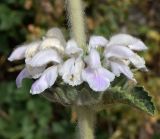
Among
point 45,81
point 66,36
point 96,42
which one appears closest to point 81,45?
point 96,42

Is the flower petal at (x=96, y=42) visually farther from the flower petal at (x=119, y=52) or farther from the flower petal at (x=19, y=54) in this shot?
the flower petal at (x=19, y=54)

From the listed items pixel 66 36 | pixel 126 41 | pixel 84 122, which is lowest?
pixel 66 36

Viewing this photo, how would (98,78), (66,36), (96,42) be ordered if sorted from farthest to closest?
(66,36) < (96,42) < (98,78)

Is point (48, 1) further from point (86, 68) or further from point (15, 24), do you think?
point (86, 68)

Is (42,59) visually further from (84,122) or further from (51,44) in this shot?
(84,122)

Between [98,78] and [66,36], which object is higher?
[98,78]

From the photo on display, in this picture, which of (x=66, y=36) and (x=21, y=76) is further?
(x=66, y=36)

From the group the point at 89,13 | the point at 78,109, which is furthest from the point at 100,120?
the point at 78,109
